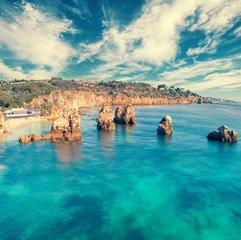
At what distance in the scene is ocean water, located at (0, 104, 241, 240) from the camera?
25266 millimetres

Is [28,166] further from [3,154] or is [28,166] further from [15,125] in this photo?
[15,125]

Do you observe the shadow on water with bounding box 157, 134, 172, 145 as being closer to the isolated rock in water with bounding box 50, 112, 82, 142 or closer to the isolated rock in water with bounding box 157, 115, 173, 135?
the isolated rock in water with bounding box 157, 115, 173, 135

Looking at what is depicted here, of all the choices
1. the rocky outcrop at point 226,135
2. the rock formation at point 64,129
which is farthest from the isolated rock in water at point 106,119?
the rocky outcrop at point 226,135

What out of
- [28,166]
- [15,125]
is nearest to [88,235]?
[28,166]

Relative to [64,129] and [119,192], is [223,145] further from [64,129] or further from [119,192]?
[64,129]

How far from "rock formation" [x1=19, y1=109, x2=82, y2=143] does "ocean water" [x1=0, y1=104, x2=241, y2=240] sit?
6216 mm

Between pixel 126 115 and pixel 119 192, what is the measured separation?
2600 inches

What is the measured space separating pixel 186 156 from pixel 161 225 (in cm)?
2911

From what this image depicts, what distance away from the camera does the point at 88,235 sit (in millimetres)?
24156

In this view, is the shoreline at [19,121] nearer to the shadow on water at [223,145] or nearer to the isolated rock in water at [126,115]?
the isolated rock in water at [126,115]

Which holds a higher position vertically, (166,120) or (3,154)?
(166,120)

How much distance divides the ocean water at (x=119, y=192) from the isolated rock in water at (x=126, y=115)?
4012 centimetres

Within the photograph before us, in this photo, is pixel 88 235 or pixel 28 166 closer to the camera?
pixel 88 235

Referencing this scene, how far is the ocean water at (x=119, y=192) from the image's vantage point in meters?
25.3
